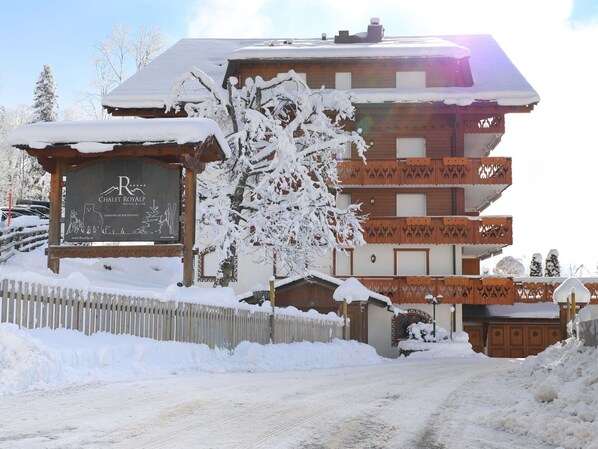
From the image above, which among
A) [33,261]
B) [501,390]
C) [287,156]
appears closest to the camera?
[501,390]

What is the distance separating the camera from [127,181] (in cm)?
1678

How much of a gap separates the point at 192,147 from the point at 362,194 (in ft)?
76.2

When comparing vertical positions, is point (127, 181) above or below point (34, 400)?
above

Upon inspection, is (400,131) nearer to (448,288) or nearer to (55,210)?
(448,288)

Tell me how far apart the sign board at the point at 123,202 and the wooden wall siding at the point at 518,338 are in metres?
28.0

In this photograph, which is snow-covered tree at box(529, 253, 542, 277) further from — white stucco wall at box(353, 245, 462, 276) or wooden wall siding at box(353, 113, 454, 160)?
wooden wall siding at box(353, 113, 454, 160)

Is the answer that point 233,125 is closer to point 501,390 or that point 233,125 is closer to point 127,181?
point 127,181

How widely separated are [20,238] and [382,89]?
61.0 ft

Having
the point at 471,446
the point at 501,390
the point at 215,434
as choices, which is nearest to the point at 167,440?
the point at 215,434

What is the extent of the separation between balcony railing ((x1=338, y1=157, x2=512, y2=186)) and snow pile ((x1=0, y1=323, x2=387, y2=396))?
20803 mm

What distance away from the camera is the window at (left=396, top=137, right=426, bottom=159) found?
39.1 m

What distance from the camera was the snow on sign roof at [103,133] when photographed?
53.5 feet

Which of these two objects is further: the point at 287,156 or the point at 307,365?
the point at 287,156

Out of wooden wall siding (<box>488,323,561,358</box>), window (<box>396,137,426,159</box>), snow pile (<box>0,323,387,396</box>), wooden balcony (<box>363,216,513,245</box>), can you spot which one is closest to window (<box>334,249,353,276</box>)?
wooden balcony (<box>363,216,513,245</box>)
